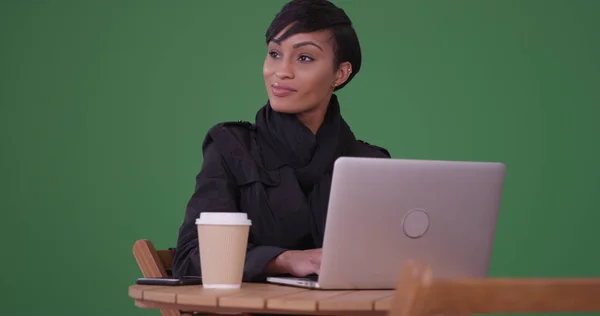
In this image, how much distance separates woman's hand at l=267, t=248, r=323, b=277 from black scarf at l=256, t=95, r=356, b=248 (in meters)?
0.34

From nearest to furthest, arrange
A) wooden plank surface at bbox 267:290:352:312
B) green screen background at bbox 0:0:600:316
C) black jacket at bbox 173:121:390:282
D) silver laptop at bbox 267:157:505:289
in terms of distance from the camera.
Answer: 1. wooden plank surface at bbox 267:290:352:312
2. silver laptop at bbox 267:157:505:289
3. black jacket at bbox 173:121:390:282
4. green screen background at bbox 0:0:600:316

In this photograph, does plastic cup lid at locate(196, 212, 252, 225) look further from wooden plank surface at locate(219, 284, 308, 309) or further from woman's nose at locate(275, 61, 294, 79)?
woman's nose at locate(275, 61, 294, 79)

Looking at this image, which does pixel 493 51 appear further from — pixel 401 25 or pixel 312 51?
pixel 312 51

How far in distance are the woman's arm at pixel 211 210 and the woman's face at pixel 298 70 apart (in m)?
0.22

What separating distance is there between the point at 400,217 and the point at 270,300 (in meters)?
0.32

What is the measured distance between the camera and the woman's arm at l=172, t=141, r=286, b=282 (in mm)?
2029

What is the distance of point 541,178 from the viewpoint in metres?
4.38

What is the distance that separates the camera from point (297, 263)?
2.01 m

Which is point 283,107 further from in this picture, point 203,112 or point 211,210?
point 203,112

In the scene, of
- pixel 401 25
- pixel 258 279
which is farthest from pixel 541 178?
pixel 258 279

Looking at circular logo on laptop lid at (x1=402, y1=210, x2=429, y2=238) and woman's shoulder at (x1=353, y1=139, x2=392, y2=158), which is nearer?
circular logo on laptop lid at (x1=402, y1=210, x2=429, y2=238)

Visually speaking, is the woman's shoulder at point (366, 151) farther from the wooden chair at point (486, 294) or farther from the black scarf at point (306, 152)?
the wooden chair at point (486, 294)

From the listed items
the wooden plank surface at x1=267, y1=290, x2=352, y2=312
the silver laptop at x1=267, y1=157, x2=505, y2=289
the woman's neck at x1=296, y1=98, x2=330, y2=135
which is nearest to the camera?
the wooden plank surface at x1=267, y1=290, x2=352, y2=312

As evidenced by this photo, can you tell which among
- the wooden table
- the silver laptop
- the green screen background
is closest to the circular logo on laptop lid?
the silver laptop
